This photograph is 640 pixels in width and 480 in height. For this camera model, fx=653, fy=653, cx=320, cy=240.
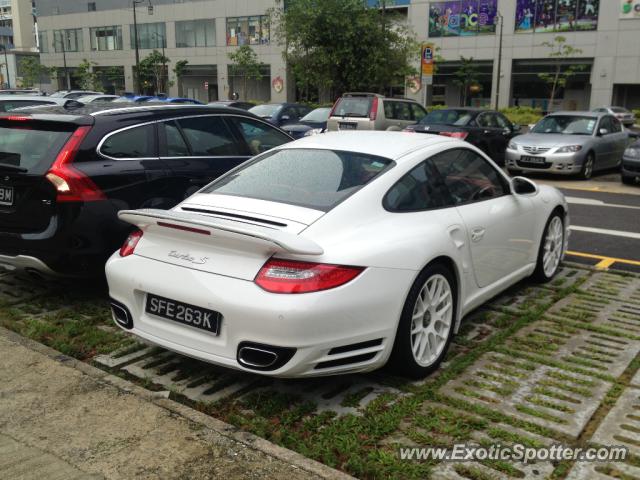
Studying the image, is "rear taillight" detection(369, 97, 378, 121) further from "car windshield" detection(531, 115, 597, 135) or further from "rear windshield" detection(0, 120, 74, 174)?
"rear windshield" detection(0, 120, 74, 174)

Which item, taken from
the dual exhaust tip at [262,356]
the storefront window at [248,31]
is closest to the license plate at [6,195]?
the dual exhaust tip at [262,356]

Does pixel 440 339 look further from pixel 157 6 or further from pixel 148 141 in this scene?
pixel 157 6

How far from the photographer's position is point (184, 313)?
12.2 ft

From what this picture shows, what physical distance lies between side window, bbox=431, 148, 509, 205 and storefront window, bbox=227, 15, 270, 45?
61.9 metres

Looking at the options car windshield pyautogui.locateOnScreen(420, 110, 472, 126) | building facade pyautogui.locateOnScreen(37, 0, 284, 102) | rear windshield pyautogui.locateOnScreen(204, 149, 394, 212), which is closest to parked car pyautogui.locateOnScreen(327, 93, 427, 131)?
car windshield pyautogui.locateOnScreen(420, 110, 472, 126)

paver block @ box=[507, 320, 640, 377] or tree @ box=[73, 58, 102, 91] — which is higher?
tree @ box=[73, 58, 102, 91]

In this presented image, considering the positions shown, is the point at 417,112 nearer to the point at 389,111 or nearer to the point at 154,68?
the point at 389,111

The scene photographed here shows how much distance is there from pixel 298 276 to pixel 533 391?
5.40 ft

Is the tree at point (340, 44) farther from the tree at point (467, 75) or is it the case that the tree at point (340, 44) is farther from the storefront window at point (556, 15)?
the tree at point (467, 75)

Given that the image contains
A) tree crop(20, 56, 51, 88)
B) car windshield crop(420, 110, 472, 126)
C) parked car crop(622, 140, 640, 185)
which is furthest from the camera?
tree crop(20, 56, 51, 88)

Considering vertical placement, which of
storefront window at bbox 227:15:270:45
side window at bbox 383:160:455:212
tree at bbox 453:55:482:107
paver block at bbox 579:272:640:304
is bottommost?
paver block at bbox 579:272:640:304

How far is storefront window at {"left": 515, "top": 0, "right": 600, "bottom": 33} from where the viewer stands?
5062 centimetres

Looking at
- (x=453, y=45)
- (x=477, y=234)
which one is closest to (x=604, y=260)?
(x=477, y=234)

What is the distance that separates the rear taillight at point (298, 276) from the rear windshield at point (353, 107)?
14097mm
